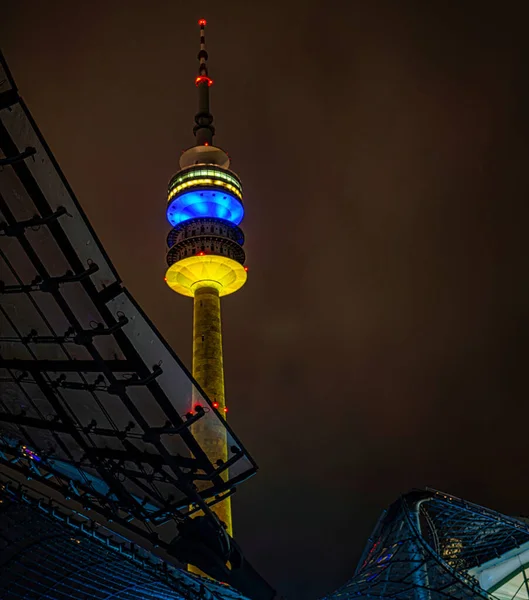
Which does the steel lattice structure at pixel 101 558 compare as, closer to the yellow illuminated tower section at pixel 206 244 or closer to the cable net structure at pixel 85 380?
the cable net structure at pixel 85 380

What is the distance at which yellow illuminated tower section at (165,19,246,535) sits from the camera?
64.5 m

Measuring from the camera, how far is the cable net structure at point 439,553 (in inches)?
1214

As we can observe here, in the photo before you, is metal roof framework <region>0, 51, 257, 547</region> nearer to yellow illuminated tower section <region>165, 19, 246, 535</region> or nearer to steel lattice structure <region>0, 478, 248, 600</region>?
steel lattice structure <region>0, 478, 248, 600</region>

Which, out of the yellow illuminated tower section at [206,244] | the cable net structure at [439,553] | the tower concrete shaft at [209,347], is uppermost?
the yellow illuminated tower section at [206,244]

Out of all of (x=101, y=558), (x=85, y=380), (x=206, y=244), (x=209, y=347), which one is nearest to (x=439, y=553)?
(x=101, y=558)

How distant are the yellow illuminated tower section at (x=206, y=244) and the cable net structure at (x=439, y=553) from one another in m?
27.3

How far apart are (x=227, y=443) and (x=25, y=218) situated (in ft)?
27.7

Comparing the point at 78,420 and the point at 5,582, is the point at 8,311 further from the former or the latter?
the point at 5,582

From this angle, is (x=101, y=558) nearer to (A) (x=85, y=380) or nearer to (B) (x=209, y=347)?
(A) (x=85, y=380)

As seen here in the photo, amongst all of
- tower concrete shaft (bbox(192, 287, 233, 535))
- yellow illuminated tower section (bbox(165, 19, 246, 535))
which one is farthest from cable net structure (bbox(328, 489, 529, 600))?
yellow illuminated tower section (bbox(165, 19, 246, 535))

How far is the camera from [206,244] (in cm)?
6631

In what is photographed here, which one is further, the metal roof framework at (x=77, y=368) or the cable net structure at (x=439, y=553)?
the cable net structure at (x=439, y=553)

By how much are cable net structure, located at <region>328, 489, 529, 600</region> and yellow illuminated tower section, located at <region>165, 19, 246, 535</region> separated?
27314 mm

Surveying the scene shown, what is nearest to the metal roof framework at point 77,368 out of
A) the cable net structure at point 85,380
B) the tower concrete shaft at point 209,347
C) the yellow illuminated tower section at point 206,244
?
the cable net structure at point 85,380
